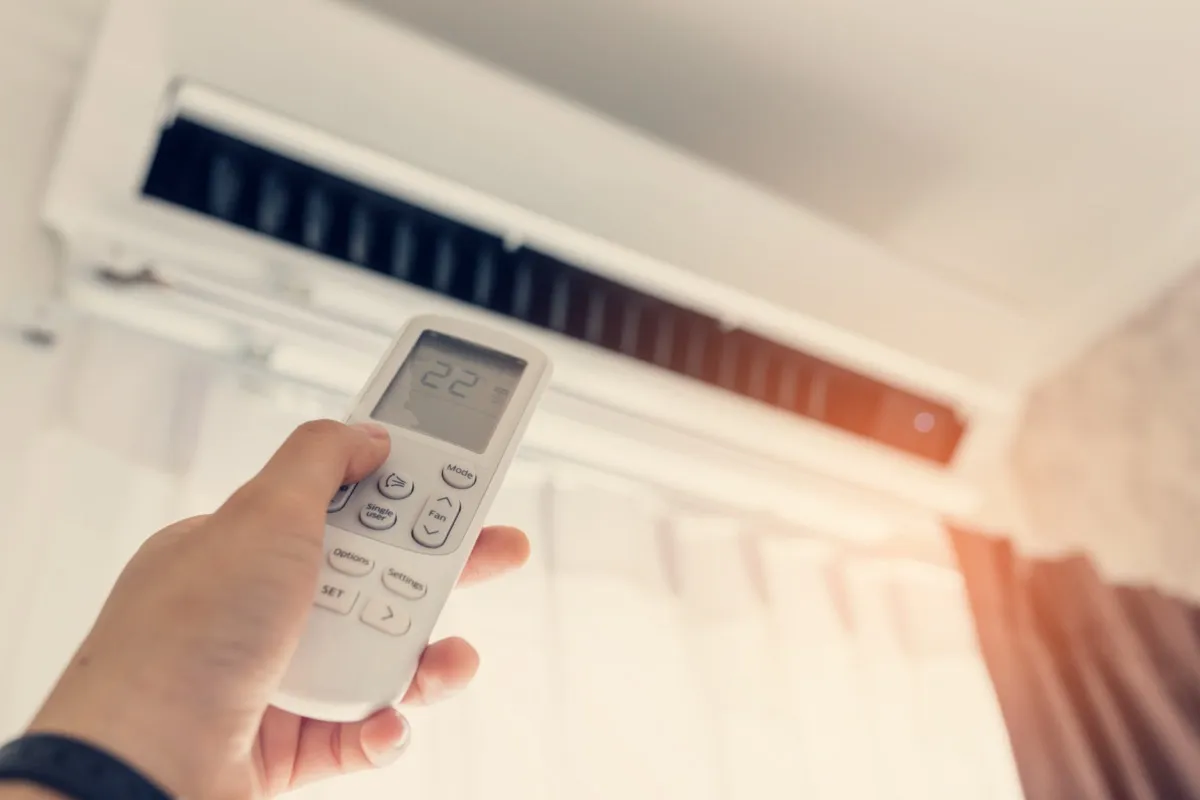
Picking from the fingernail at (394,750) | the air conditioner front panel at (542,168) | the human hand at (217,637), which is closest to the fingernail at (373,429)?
the human hand at (217,637)

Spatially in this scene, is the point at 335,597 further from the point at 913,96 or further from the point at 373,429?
the point at 913,96

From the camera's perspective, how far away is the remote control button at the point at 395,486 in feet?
1.32

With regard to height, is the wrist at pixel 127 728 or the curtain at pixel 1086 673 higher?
the curtain at pixel 1086 673

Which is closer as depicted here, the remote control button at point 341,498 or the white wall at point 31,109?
the remote control button at point 341,498

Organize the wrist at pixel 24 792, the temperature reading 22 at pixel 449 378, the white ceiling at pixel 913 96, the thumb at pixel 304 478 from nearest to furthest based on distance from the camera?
the wrist at pixel 24 792, the thumb at pixel 304 478, the temperature reading 22 at pixel 449 378, the white ceiling at pixel 913 96

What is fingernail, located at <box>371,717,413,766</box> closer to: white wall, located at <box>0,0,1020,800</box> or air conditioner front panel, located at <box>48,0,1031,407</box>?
white wall, located at <box>0,0,1020,800</box>

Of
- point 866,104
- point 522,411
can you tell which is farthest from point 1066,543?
point 522,411

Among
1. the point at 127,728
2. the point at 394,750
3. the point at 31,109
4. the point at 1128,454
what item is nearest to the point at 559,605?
the point at 394,750

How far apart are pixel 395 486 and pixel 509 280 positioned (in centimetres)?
28

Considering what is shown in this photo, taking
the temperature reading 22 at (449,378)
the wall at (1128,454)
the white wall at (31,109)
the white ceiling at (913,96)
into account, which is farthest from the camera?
the wall at (1128,454)

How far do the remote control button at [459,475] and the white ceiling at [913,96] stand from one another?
41cm

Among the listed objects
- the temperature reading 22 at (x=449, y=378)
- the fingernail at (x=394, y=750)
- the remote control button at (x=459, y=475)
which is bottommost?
the fingernail at (x=394, y=750)

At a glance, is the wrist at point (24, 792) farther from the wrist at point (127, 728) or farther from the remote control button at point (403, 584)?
the remote control button at point (403, 584)

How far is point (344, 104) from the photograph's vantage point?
1.87 ft
